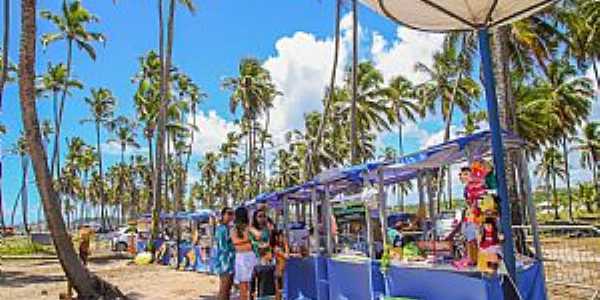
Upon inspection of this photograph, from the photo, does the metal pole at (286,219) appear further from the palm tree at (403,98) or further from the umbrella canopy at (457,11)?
the palm tree at (403,98)

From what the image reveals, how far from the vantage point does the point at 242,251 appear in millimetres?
8219

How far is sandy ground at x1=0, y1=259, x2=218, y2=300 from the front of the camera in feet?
43.1

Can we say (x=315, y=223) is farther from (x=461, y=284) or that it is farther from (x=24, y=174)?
(x=24, y=174)

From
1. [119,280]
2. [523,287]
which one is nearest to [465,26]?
[523,287]

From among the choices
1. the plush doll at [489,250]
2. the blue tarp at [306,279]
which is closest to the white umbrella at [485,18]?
the plush doll at [489,250]

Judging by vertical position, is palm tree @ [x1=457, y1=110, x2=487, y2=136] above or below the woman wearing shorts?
above

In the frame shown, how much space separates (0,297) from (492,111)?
13319 mm

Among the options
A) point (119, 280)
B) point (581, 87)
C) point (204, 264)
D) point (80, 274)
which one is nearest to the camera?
point (80, 274)

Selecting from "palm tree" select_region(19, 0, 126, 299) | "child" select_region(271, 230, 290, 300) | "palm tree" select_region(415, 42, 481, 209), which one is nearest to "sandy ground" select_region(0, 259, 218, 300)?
"palm tree" select_region(19, 0, 126, 299)

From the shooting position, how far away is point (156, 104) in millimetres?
36250

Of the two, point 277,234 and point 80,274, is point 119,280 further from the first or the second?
point 277,234

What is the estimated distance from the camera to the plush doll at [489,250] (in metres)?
5.13

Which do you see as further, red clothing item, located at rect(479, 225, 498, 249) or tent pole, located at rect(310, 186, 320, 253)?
tent pole, located at rect(310, 186, 320, 253)

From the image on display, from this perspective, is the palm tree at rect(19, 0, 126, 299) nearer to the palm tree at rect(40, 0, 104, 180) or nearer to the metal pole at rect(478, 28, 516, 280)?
the metal pole at rect(478, 28, 516, 280)
